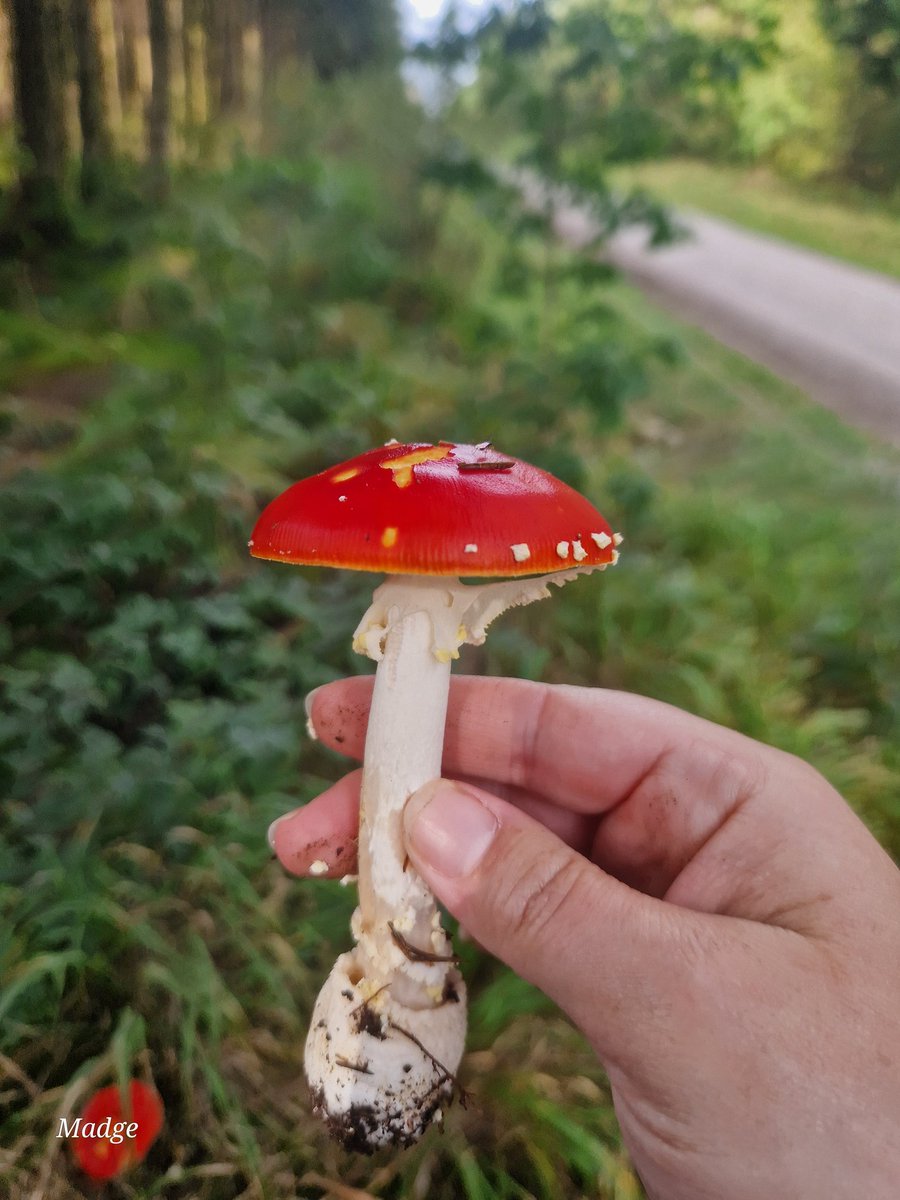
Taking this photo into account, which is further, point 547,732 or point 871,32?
point 871,32

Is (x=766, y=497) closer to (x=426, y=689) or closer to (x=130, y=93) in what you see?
(x=426, y=689)

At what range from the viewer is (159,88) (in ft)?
22.3

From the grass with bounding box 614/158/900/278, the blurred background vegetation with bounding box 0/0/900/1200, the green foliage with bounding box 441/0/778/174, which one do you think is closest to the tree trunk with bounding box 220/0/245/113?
the blurred background vegetation with bounding box 0/0/900/1200

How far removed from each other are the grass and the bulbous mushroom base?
4.31 metres

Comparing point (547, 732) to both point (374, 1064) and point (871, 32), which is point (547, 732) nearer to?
point (374, 1064)

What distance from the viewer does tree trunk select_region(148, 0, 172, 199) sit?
265 inches

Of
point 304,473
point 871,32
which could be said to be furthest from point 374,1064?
point 871,32

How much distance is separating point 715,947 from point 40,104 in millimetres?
6858

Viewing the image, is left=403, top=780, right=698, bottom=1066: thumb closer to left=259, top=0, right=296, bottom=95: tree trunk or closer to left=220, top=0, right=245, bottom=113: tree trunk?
left=220, top=0, right=245, bottom=113: tree trunk

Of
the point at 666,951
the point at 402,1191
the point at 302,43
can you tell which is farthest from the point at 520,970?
the point at 302,43

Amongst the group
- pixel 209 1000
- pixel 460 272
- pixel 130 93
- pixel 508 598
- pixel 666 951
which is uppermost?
pixel 130 93

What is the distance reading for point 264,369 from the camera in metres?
4.57

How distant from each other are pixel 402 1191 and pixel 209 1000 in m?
0.67

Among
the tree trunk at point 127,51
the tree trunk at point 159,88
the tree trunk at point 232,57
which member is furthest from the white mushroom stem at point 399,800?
the tree trunk at point 232,57
